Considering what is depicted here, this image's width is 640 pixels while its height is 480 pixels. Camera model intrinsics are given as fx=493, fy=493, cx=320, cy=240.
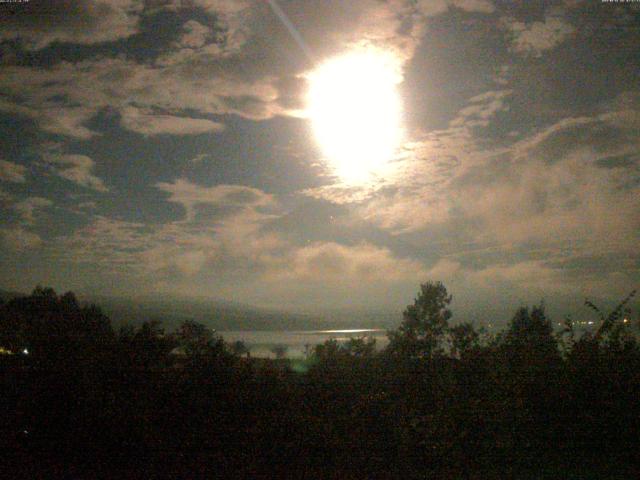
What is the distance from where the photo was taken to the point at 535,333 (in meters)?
11.9

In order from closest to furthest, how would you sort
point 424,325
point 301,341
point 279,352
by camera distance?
point 279,352 < point 424,325 < point 301,341

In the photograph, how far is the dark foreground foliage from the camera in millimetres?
7438

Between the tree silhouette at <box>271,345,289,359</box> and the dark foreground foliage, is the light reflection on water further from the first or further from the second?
the dark foreground foliage

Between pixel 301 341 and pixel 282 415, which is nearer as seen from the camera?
pixel 282 415

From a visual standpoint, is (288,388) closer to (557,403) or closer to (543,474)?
(543,474)

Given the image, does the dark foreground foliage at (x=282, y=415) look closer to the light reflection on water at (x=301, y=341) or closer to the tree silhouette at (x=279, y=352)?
the light reflection on water at (x=301, y=341)

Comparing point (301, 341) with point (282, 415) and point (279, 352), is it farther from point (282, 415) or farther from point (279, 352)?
point (282, 415)

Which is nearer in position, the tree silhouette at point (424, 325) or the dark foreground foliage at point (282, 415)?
the dark foreground foliage at point (282, 415)

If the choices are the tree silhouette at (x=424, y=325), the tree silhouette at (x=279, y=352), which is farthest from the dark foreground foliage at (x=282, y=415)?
the tree silhouette at (x=279, y=352)

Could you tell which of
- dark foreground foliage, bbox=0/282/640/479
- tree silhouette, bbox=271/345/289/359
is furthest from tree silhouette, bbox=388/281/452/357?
tree silhouette, bbox=271/345/289/359

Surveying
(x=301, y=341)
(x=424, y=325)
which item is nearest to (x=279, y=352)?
(x=424, y=325)

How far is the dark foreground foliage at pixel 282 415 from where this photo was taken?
7.44 meters

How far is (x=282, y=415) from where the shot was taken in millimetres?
7859

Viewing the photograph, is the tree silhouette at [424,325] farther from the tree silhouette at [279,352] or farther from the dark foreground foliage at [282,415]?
the tree silhouette at [279,352]
